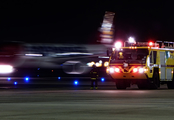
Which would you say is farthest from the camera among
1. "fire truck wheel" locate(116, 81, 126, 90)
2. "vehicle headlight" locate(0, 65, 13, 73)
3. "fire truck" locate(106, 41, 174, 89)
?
"vehicle headlight" locate(0, 65, 13, 73)

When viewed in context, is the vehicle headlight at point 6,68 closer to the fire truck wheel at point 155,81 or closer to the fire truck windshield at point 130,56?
the fire truck windshield at point 130,56

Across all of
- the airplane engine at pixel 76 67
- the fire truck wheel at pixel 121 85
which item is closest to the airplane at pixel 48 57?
the airplane engine at pixel 76 67

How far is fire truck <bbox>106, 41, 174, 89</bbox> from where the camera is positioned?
24125 millimetres

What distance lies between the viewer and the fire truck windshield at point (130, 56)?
2423 centimetres

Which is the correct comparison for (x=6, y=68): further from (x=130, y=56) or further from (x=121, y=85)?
(x=130, y=56)

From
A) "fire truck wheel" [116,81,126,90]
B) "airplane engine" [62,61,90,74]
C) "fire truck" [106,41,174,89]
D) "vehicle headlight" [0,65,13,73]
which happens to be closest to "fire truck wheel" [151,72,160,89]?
"fire truck" [106,41,174,89]

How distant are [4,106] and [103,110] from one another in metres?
3.29

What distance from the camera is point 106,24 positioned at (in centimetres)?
6594

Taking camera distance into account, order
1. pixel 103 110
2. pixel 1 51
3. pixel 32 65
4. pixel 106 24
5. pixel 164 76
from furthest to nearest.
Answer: pixel 106 24
pixel 32 65
pixel 1 51
pixel 164 76
pixel 103 110

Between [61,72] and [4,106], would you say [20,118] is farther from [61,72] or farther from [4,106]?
[61,72]

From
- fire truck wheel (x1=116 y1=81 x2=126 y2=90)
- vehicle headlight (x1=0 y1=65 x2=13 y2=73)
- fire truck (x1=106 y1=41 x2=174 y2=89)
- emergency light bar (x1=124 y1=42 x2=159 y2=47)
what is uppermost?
emergency light bar (x1=124 y1=42 x2=159 y2=47)

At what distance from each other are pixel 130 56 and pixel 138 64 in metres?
0.74

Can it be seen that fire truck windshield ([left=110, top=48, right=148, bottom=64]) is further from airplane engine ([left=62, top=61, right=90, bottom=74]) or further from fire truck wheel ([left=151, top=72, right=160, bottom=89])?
airplane engine ([left=62, top=61, right=90, bottom=74])

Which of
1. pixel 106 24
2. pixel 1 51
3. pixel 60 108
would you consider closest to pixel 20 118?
pixel 60 108
